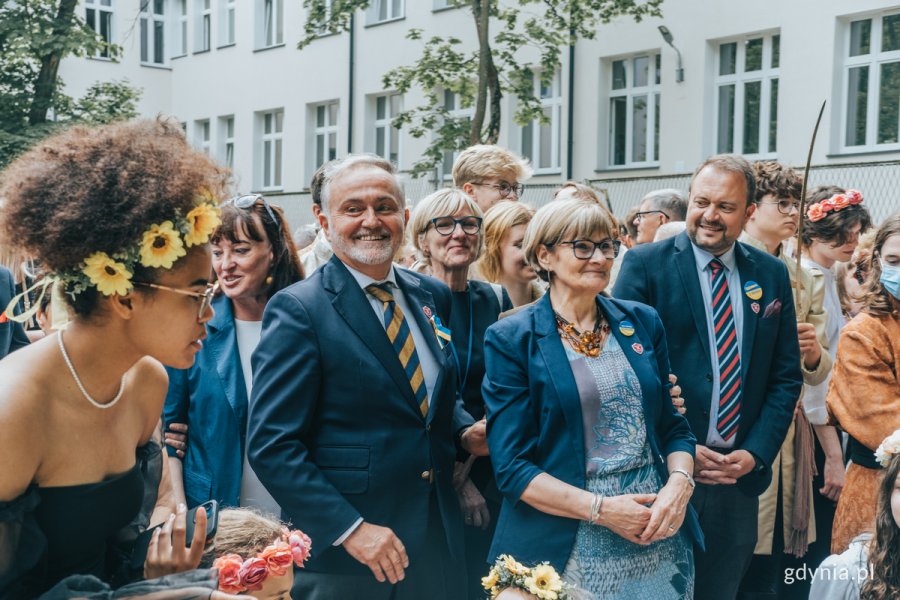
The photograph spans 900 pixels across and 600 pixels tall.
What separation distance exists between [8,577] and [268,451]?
122 centimetres

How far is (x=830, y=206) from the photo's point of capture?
20.1 feet

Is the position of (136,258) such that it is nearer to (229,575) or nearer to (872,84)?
(229,575)

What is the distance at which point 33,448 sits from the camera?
252 cm

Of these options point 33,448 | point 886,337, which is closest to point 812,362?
point 886,337

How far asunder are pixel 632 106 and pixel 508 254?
14.9 meters

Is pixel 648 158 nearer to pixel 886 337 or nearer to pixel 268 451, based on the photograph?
pixel 886 337

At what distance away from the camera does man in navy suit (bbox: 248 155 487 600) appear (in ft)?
12.0

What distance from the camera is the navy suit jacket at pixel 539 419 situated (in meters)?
3.80

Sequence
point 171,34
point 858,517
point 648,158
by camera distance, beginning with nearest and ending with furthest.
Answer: point 858,517, point 648,158, point 171,34

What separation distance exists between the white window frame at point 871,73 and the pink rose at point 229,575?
14.4 metres

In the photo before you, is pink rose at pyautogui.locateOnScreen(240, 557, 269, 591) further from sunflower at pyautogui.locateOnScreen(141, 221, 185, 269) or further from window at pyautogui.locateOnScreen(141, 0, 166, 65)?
window at pyautogui.locateOnScreen(141, 0, 166, 65)

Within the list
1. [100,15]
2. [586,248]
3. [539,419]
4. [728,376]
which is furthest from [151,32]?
[539,419]

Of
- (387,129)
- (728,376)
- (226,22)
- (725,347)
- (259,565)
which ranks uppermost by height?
(226,22)

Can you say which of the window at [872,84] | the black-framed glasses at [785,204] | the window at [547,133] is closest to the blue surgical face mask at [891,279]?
the black-framed glasses at [785,204]
